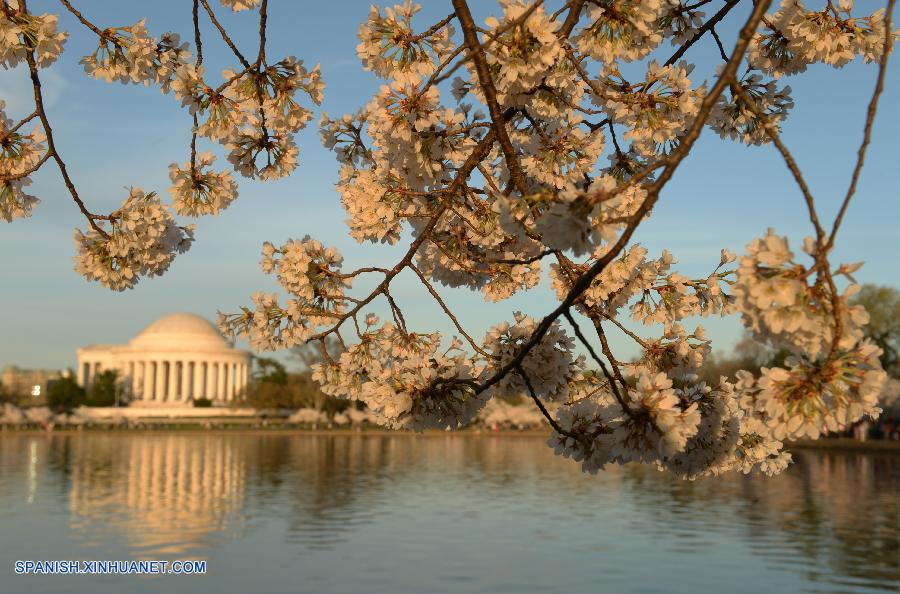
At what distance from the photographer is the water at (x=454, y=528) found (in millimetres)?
18344

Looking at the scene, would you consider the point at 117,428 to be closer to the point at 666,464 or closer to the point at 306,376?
the point at 306,376

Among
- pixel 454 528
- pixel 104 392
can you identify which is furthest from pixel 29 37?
pixel 104 392

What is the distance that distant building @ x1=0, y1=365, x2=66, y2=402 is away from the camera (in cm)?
12702

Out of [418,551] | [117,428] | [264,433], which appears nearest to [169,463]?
[418,551]

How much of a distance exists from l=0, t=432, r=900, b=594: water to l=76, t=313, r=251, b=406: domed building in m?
101

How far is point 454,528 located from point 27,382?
521ft

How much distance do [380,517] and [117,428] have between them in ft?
254

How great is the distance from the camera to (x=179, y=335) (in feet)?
477

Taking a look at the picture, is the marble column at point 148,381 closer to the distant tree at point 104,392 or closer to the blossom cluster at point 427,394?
the distant tree at point 104,392

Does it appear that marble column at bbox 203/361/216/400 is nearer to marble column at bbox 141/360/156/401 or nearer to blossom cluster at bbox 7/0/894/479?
marble column at bbox 141/360/156/401

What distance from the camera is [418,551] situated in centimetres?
2102

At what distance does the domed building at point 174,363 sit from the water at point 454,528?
100801 mm

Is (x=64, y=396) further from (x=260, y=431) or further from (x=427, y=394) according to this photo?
(x=427, y=394)

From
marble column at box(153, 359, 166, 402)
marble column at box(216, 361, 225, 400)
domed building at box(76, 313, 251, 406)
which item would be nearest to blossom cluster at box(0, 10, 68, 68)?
domed building at box(76, 313, 251, 406)
